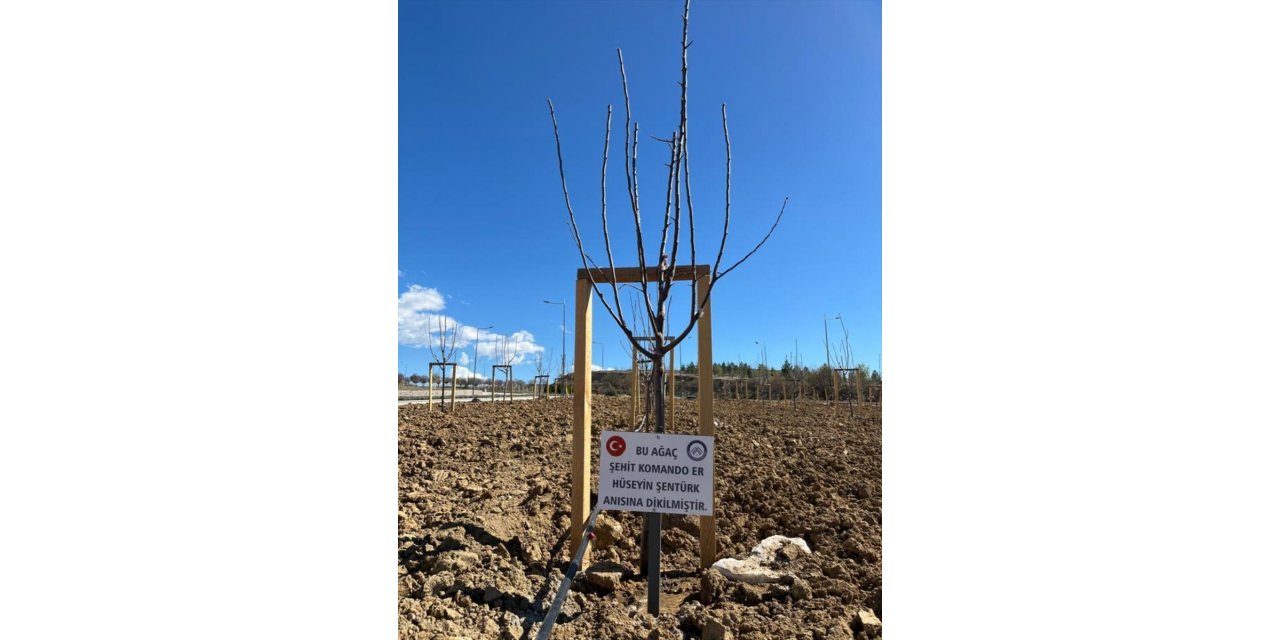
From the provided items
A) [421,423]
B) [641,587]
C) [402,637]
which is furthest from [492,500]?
[421,423]

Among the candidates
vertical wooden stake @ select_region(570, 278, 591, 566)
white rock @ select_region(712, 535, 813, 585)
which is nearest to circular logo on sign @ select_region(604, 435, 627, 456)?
vertical wooden stake @ select_region(570, 278, 591, 566)

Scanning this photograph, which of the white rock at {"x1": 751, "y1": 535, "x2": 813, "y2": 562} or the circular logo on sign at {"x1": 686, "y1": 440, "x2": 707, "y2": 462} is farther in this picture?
the white rock at {"x1": 751, "y1": 535, "x2": 813, "y2": 562}

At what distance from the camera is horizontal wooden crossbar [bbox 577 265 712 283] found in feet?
10.2

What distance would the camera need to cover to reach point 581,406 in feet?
11.8

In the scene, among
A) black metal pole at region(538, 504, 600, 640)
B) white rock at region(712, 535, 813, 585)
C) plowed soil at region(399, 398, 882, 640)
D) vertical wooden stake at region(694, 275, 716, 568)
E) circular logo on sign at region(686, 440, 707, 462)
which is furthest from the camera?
vertical wooden stake at region(694, 275, 716, 568)

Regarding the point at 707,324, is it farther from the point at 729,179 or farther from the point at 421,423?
the point at 421,423

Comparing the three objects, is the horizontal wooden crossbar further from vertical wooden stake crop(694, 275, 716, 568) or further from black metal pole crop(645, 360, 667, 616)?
black metal pole crop(645, 360, 667, 616)

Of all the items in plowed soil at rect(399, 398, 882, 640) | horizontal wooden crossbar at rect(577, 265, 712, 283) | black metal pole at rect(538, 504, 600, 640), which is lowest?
plowed soil at rect(399, 398, 882, 640)

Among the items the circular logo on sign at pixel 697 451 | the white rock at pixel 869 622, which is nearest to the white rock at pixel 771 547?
the white rock at pixel 869 622

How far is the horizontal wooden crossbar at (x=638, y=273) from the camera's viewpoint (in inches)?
122

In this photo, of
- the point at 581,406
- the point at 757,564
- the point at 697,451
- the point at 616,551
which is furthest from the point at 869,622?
the point at 581,406

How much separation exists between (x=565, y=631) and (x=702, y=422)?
1277 mm

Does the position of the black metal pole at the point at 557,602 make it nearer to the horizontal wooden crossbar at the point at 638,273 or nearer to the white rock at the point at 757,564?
the white rock at the point at 757,564

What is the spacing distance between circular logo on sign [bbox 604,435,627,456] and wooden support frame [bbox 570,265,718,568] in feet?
2.64
